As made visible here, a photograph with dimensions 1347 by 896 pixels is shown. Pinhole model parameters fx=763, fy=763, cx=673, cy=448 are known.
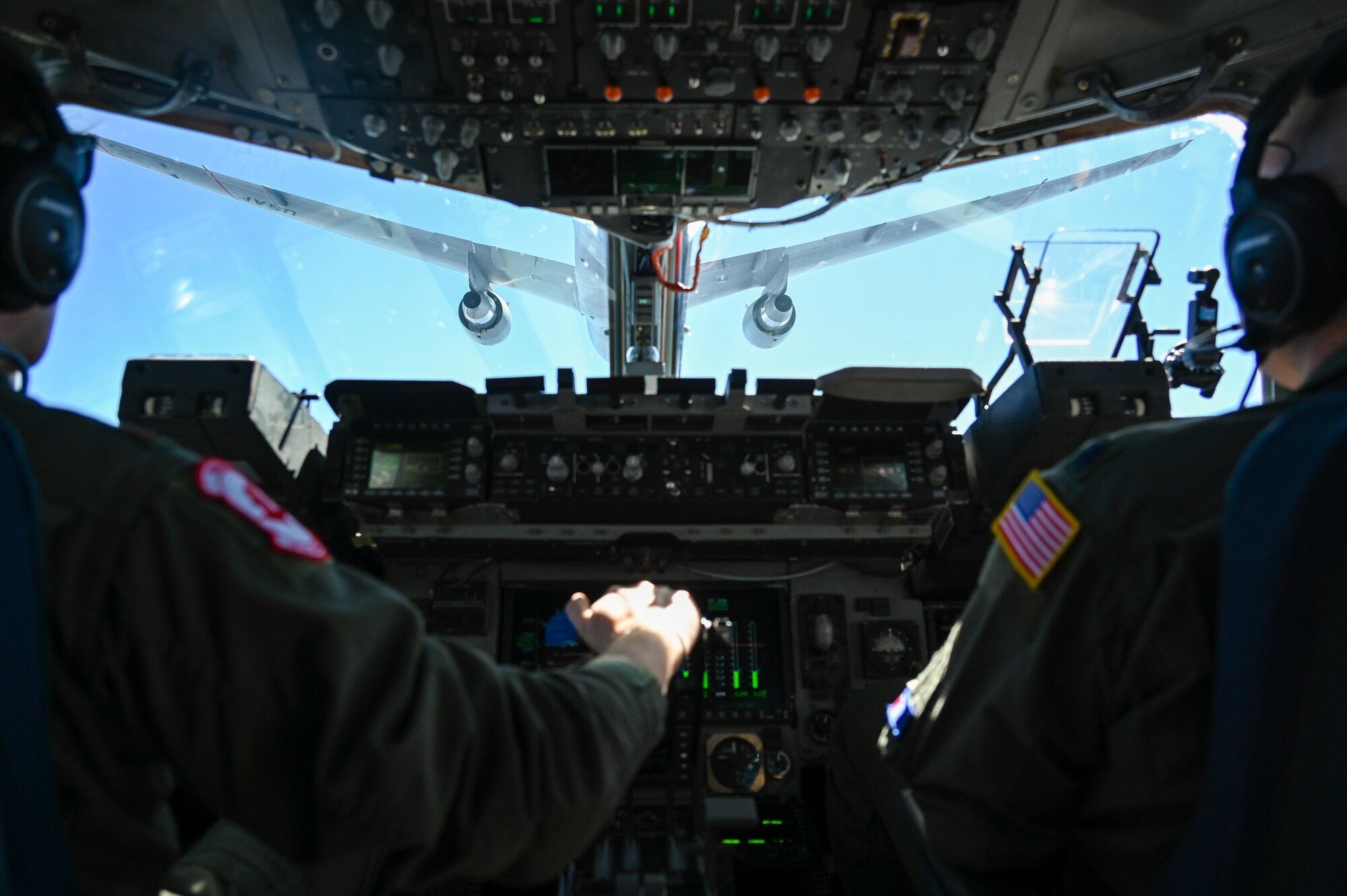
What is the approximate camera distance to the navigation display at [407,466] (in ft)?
8.46

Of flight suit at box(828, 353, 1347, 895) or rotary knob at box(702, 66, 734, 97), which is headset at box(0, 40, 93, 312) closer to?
flight suit at box(828, 353, 1347, 895)

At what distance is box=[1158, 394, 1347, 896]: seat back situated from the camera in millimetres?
683

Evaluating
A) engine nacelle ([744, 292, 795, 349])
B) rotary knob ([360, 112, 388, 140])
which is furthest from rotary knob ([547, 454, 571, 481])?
engine nacelle ([744, 292, 795, 349])

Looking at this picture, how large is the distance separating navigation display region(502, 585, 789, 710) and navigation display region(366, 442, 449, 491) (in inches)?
24.4

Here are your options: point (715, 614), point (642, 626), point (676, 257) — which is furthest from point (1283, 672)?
point (676, 257)

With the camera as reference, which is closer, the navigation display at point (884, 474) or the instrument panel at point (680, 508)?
the instrument panel at point (680, 508)

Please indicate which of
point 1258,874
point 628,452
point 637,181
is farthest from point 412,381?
point 1258,874

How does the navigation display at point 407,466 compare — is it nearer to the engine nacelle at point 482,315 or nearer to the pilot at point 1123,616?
the engine nacelle at point 482,315

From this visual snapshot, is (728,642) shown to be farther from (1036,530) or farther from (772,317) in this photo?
(772,317)

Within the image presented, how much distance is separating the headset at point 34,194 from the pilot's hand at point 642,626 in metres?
0.80

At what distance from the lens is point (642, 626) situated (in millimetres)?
1140

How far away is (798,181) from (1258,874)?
2341 mm

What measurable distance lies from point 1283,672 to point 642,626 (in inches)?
29.6

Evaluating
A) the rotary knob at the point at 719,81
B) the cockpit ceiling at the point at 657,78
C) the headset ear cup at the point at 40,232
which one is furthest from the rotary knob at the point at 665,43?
the headset ear cup at the point at 40,232
